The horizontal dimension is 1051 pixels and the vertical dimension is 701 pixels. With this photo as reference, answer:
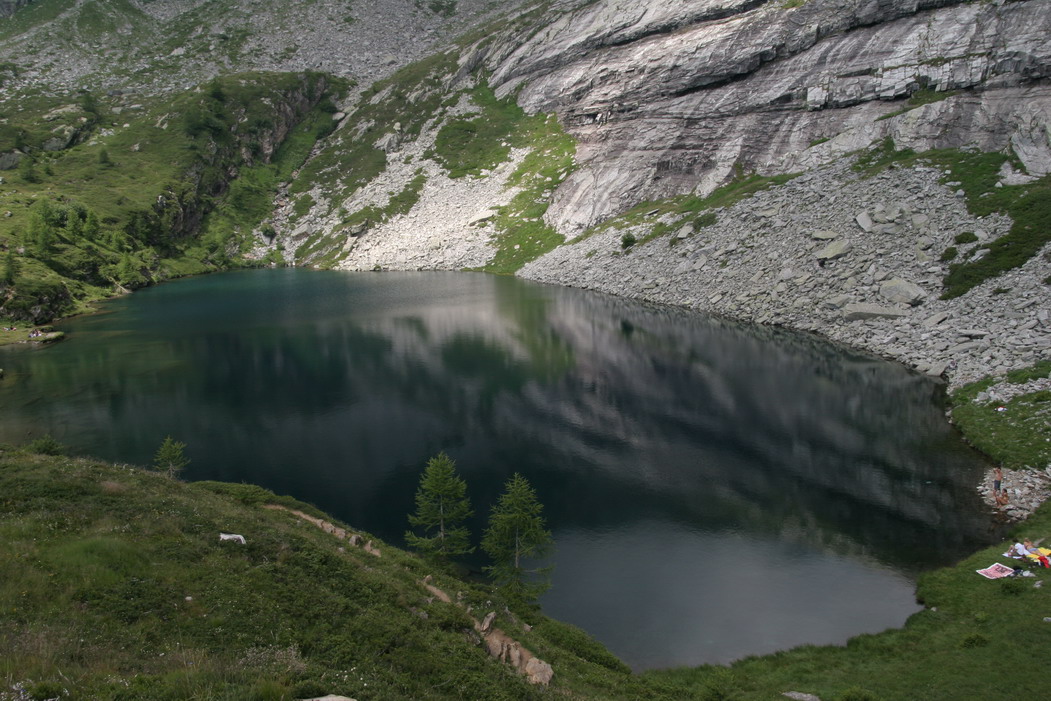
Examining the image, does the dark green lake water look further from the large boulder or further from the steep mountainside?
the steep mountainside

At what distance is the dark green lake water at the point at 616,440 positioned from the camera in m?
26.6

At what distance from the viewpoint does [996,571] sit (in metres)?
24.6

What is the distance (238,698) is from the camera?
381 inches

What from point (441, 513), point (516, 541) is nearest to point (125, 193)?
point (441, 513)

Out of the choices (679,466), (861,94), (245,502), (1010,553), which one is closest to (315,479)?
(245,502)

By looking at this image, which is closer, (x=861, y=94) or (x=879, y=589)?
(x=879, y=589)

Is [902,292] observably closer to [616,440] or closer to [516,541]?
[616,440]

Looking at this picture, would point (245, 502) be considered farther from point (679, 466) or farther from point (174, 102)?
point (174, 102)

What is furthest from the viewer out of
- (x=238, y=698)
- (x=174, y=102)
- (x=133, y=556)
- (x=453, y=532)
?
(x=174, y=102)

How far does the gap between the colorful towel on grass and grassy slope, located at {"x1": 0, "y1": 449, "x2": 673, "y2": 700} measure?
55.1 ft

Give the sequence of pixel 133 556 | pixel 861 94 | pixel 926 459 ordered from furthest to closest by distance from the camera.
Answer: pixel 861 94 → pixel 926 459 → pixel 133 556

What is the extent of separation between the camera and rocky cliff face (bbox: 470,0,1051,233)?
82.2 m

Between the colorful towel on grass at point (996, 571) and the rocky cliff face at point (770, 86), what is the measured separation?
68.4m

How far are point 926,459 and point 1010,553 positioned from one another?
41.4 ft
